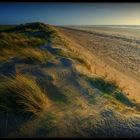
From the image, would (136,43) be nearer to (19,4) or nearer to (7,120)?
(19,4)

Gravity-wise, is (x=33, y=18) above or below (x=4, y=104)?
above

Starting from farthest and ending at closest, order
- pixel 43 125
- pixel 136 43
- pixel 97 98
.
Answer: pixel 136 43
pixel 97 98
pixel 43 125

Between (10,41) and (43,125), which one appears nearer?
(43,125)

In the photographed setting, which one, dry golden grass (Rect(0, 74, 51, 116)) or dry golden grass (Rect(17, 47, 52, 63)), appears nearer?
dry golden grass (Rect(0, 74, 51, 116))

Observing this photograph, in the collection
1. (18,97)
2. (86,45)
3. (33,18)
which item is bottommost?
(18,97)

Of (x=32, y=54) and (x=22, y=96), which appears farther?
(x=32, y=54)

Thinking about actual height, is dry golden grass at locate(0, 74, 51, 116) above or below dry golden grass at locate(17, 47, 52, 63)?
below

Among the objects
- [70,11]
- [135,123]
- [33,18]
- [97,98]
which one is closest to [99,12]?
[70,11]

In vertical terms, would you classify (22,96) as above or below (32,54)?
below

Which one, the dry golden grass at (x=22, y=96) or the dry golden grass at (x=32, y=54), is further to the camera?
the dry golden grass at (x=32, y=54)

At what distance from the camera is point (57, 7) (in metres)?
2.97

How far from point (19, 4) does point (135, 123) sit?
1415mm

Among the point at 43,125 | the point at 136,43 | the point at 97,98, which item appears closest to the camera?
the point at 43,125

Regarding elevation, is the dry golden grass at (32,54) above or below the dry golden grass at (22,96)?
above
